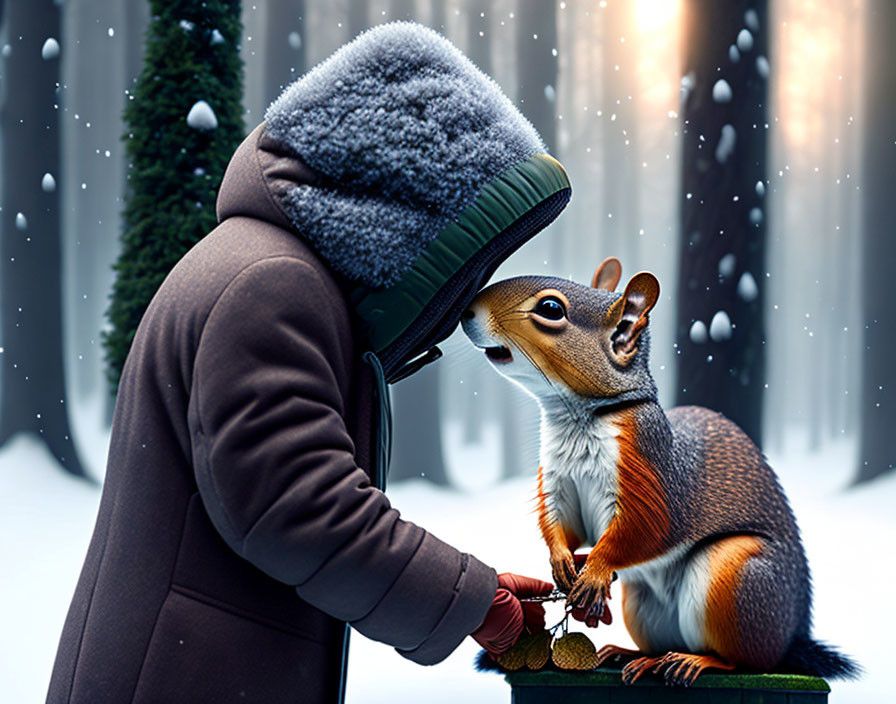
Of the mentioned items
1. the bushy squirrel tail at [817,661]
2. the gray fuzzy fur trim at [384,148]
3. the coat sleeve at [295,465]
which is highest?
the gray fuzzy fur trim at [384,148]

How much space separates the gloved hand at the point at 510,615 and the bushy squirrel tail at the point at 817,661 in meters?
0.30

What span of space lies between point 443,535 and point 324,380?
1.53 meters

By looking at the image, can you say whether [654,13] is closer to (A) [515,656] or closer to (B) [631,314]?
(B) [631,314]

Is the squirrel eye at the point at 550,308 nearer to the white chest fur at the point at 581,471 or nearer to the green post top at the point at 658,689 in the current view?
the white chest fur at the point at 581,471

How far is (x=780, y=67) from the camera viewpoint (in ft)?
6.93

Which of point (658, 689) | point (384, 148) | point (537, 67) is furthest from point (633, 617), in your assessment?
point (537, 67)

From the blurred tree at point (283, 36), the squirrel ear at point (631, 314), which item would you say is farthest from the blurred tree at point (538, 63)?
the squirrel ear at point (631, 314)

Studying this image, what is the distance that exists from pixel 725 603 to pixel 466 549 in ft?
3.83

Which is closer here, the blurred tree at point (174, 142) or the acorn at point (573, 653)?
the acorn at point (573, 653)

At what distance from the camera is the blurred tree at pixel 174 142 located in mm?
1888

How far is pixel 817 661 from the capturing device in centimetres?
102

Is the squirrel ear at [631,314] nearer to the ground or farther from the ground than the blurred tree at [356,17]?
nearer to the ground

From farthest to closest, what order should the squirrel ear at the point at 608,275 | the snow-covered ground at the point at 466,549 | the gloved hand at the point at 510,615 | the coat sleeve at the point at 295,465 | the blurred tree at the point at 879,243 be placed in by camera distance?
the blurred tree at the point at 879,243 → the snow-covered ground at the point at 466,549 → the squirrel ear at the point at 608,275 → the gloved hand at the point at 510,615 → the coat sleeve at the point at 295,465

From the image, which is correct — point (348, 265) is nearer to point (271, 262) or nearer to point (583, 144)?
point (271, 262)
